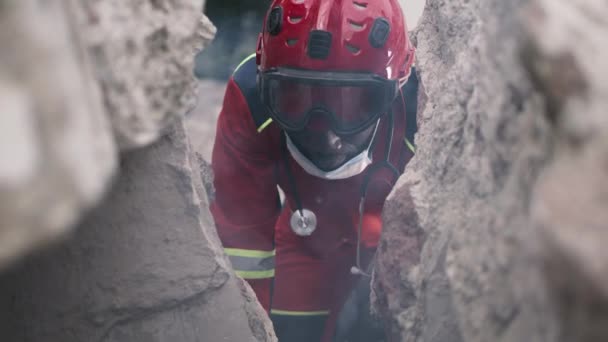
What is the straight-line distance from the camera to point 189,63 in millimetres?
876

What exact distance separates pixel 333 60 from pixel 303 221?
0.73 meters

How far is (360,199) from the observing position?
2.27 m

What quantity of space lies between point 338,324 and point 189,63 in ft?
6.00

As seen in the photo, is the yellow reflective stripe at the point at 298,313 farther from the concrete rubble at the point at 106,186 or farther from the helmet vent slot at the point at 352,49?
the helmet vent slot at the point at 352,49

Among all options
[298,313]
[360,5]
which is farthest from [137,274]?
[298,313]

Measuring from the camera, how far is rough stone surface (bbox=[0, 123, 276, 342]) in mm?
1135

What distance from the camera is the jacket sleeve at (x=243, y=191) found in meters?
2.16

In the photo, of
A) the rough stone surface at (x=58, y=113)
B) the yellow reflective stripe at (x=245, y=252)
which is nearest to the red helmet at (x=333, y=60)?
the yellow reflective stripe at (x=245, y=252)

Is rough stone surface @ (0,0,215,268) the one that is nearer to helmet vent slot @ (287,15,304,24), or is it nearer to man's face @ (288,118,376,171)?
helmet vent slot @ (287,15,304,24)

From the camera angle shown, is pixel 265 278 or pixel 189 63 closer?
pixel 189 63

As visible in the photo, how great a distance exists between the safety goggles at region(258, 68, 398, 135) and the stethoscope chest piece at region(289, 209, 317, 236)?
0.46 metres

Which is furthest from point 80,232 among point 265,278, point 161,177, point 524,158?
point 265,278

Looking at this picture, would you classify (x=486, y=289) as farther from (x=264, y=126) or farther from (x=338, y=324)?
(x=338, y=324)

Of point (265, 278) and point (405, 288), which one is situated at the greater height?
point (405, 288)
